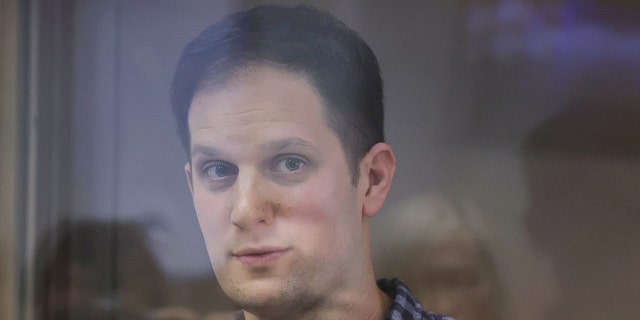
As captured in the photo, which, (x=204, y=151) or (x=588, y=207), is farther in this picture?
(x=588, y=207)

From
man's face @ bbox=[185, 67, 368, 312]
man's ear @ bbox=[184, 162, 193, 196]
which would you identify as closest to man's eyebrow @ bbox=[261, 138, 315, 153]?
man's face @ bbox=[185, 67, 368, 312]

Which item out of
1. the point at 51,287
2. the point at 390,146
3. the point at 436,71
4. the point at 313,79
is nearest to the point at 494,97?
the point at 436,71

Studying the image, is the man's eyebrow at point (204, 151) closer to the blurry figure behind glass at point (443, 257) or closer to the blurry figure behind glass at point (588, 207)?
the blurry figure behind glass at point (443, 257)

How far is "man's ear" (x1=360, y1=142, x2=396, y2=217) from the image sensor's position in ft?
3.52

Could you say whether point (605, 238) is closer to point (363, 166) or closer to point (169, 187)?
point (363, 166)

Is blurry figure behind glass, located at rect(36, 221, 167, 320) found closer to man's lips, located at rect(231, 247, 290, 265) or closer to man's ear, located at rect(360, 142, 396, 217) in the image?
man's lips, located at rect(231, 247, 290, 265)

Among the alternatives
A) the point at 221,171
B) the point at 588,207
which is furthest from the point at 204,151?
the point at 588,207

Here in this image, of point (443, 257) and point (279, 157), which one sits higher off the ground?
point (279, 157)

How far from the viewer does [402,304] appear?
43.3 inches

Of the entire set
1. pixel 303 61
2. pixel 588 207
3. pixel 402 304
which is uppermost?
pixel 303 61

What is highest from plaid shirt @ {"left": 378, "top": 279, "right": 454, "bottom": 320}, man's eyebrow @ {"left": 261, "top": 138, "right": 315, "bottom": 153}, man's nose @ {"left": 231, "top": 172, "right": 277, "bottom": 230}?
man's eyebrow @ {"left": 261, "top": 138, "right": 315, "bottom": 153}

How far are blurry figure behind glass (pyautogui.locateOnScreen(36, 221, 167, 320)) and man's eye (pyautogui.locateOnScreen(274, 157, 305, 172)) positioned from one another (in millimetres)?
225

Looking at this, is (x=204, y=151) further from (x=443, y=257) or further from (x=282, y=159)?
(x=443, y=257)

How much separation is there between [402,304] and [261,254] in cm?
23
